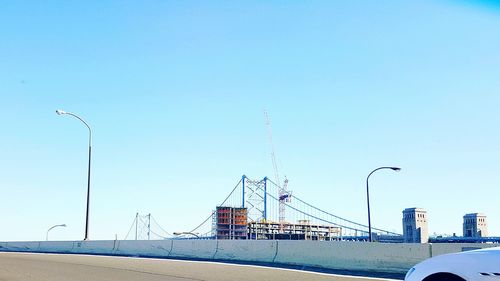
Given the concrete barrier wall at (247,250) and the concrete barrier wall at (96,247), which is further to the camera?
the concrete barrier wall at (96,247)

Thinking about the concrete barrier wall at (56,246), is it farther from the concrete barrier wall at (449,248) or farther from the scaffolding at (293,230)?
the scaffolding at (293,230)

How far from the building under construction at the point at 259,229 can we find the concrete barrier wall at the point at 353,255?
102685 mm

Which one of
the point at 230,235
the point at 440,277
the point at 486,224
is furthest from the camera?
the point at 230,235

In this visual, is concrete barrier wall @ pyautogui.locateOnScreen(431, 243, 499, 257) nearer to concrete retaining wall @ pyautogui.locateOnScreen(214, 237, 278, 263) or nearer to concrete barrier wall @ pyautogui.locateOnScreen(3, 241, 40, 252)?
concrete retaining wall @ pyautogui.locateOnScreen(214, 237, 278, 263)

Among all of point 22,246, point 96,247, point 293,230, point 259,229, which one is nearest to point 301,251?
point 96,247

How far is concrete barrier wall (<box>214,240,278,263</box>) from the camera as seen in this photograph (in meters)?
18.6

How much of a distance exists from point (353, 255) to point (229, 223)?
110895mm

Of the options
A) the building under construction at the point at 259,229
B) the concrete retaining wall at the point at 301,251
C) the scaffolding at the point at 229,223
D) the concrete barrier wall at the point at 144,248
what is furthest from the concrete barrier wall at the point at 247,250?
the scaffolding at the point at 229,223

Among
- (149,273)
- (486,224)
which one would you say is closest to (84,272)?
(149,273)

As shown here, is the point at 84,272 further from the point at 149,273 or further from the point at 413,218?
the point at 413,218

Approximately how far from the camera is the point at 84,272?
14367 millimetres

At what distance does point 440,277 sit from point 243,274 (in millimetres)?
7971

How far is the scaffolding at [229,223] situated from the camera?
124875 mm

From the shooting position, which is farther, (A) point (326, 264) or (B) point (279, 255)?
(B) point (279, 255)
